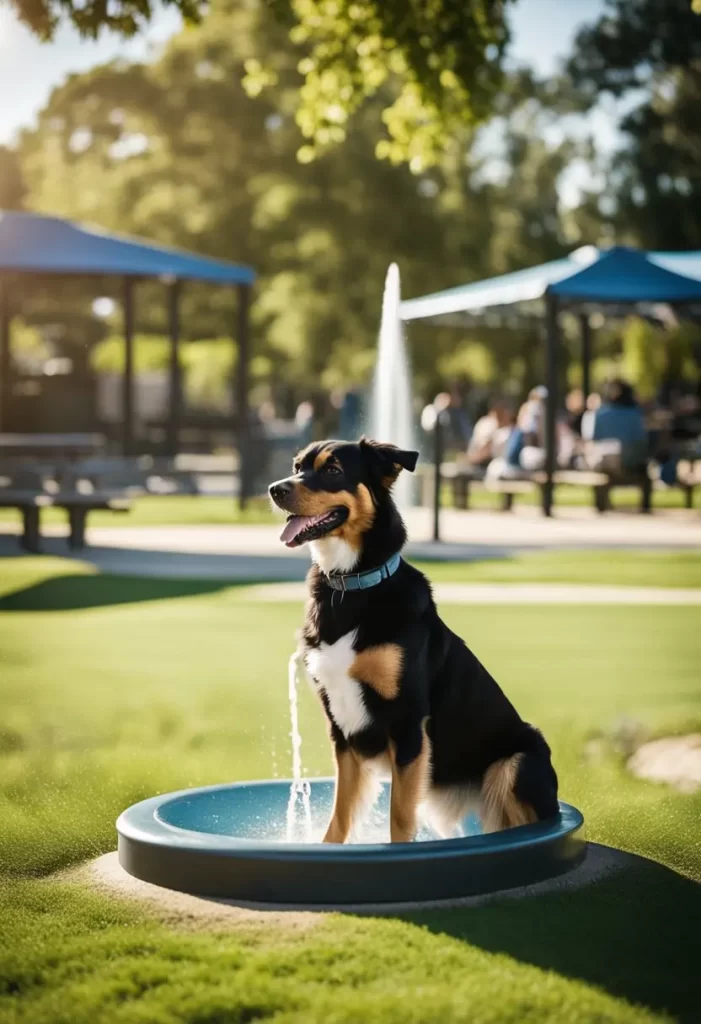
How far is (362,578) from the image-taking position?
16.9ft

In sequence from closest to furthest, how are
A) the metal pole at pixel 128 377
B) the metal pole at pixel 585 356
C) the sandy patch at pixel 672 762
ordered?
the sandy patch at pixel 672 762 → the metal pole at pixel 128 377 → the metal pole at pixel 585 356

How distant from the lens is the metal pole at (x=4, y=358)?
28016 mm

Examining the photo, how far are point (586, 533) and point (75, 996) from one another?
51.5ft

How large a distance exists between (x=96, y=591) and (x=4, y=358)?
16.4 meters

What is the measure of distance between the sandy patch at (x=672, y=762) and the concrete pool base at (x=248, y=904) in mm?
1602

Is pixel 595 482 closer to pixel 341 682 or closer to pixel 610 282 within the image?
pixel 610 282

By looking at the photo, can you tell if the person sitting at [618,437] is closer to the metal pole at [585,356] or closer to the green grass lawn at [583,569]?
the green grass lawn at [583,569]

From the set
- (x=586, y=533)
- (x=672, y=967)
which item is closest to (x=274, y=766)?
(x=672, y=967)

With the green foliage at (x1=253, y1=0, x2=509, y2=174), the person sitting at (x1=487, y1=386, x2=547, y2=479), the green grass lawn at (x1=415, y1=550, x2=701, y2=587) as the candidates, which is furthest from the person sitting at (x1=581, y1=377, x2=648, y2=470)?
the green foliage at (x1=253, y1=0, x2=509, y2=174)

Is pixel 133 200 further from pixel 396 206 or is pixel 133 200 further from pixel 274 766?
pixel 274 766

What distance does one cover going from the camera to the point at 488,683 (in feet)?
17.5

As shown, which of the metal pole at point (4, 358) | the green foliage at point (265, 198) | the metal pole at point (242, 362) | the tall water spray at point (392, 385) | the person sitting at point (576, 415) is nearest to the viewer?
the tall water spray at point (392, 385)

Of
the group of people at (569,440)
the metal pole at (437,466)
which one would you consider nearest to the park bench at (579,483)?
the group of people at (569,440)

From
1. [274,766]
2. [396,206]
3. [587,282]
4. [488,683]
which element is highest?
[396,206]
